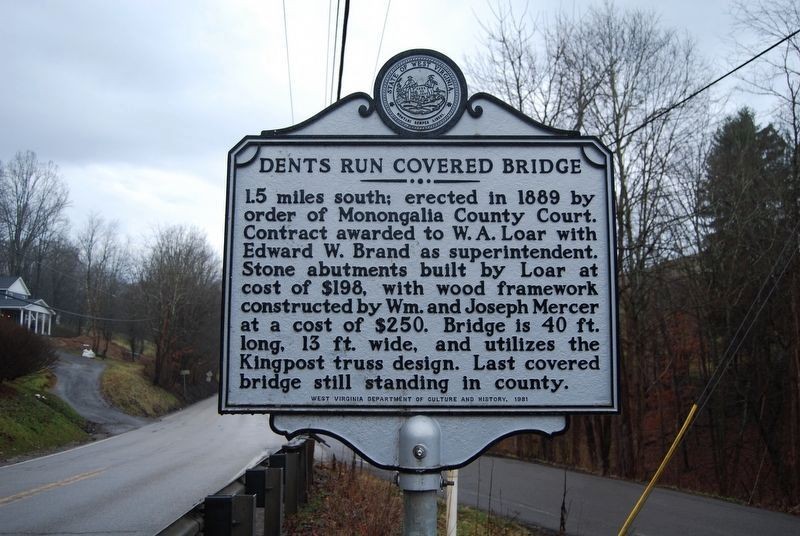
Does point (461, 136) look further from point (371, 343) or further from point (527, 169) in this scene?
point (371, 343)

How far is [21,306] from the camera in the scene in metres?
56.3

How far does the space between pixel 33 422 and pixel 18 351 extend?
3302mm

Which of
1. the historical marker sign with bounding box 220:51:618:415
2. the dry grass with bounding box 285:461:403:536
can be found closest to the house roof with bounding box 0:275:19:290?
the dry grass with bounding box 285:461:403:536

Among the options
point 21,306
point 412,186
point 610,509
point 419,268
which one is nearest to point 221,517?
point 419,268

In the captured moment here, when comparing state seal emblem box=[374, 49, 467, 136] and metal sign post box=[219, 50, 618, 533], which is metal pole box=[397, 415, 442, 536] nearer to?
metal sign post box=[219, 50, 618, 533]

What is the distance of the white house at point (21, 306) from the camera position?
5481 centimetres

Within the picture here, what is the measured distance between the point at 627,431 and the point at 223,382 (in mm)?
20423

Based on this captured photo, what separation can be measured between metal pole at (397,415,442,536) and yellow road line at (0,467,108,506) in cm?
1055

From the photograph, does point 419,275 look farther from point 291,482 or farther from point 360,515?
point 291,482

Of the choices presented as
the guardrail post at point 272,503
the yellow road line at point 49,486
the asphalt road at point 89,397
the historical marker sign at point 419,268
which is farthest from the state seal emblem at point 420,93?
the asphalt road at point 89,397

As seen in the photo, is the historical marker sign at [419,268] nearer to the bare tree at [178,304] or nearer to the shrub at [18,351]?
the shrub at [18,351]

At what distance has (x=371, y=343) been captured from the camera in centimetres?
336

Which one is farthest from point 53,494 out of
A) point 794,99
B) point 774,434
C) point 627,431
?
point 774,434

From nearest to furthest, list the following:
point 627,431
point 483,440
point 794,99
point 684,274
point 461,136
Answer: point 483,440 < point 461,136 < point 794,99 < point 627,431 < point 684,274
